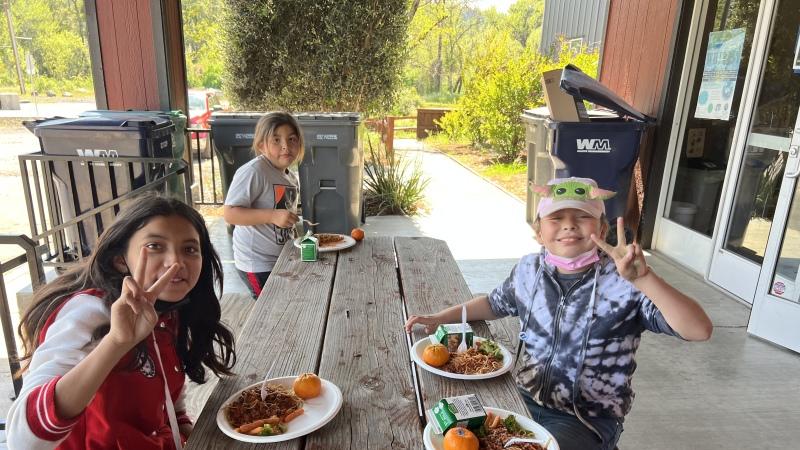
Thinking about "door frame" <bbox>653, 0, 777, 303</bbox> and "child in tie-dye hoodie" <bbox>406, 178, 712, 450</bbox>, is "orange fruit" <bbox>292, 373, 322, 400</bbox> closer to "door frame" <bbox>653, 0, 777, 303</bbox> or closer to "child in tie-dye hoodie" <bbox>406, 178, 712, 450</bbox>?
"child in tie-dye hoodie" <bbox>406, 178, 712, 450</bbox>

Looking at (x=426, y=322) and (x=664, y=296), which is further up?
(x=664, y=296)

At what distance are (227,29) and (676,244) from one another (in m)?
6.32

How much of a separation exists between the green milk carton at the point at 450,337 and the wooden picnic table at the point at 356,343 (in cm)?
11

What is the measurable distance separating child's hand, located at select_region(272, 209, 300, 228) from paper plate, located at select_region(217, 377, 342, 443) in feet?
4.76

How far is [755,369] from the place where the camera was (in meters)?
3.27

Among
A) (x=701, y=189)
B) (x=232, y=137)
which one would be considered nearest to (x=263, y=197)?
(x=232, y=137)

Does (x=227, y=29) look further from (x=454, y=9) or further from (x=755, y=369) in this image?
(x=454, y=9)

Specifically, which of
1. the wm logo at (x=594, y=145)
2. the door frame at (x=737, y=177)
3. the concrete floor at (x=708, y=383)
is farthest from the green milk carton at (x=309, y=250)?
the door frame at (x=737, y=177)

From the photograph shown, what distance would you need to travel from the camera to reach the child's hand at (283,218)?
9.36ft

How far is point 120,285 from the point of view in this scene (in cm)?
137

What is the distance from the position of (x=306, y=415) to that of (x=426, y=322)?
0.64 metres

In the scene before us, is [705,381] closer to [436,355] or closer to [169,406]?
[436,355]

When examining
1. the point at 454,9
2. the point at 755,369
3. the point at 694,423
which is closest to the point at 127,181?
the point at 694,423

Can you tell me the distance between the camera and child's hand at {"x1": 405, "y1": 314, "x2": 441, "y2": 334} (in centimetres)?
187
